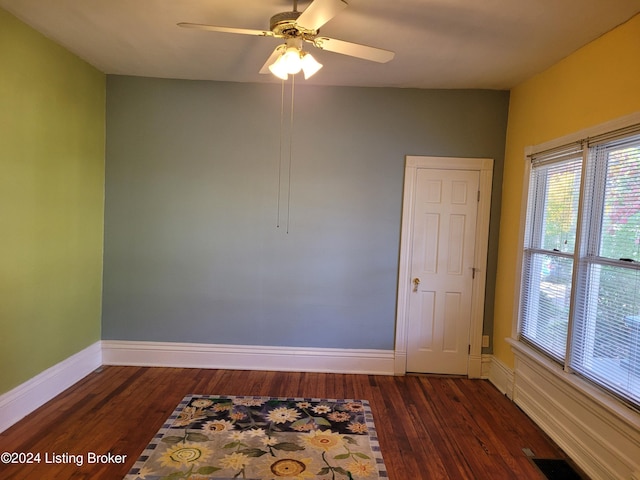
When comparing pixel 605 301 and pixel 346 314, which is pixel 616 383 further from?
pixel 346 314

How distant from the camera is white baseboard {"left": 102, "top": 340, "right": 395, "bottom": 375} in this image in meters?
3.59

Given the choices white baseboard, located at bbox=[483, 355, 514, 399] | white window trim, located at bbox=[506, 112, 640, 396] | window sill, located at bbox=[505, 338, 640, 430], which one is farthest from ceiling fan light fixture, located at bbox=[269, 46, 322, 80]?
white baseboard, located at bbox=[483, 355, 514, 399]

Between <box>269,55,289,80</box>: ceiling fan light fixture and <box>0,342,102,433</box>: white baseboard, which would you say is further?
<box>0,342,102,433</box>: white baseboard

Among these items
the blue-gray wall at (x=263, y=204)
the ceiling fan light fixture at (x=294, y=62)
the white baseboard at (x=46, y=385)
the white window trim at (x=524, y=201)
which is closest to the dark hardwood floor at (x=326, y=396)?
the white baseboard at (x=46, y=385)

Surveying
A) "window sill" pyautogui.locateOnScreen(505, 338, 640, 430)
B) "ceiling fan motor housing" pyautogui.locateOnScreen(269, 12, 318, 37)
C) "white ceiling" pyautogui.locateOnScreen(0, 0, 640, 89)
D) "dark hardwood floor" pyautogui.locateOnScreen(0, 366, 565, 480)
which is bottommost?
"dark hardwood floor" pyautogui.locateOnScreen(0, 366, 565, 480)

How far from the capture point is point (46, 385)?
9.36 ft

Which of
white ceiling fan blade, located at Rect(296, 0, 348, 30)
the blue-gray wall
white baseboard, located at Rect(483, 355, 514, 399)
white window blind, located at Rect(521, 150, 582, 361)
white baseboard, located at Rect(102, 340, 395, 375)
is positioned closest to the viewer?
white ceiling fan blade, located at Rect(296, 0, 348, 30)

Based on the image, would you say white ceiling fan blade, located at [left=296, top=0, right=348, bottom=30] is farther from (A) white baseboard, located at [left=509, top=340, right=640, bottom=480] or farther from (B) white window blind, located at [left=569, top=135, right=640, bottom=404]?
(A) white baseboard, located at [left=509, top=340, right=640, bottom=480]

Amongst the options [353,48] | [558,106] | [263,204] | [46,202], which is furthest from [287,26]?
[46,202]

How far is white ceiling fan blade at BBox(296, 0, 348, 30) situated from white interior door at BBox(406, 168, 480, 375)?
2039 mm

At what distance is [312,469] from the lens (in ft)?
7.17

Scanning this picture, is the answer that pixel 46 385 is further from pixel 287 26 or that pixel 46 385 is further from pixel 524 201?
pixel 524 201

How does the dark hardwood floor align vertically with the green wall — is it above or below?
below

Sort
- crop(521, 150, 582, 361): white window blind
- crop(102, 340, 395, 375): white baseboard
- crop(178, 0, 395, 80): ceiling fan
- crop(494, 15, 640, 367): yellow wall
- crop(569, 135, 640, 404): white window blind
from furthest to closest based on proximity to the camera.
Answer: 1. crop(102, 340, 395, 375): white baseboard
2. crop(521, 150, 582, 361): white window blind
3. crop(494, 15, 640, 367): yellow wall
4. crop(569, 135, 640, 404): white window blind
5. crop(178, 0, 395, 80): ceiling fan
